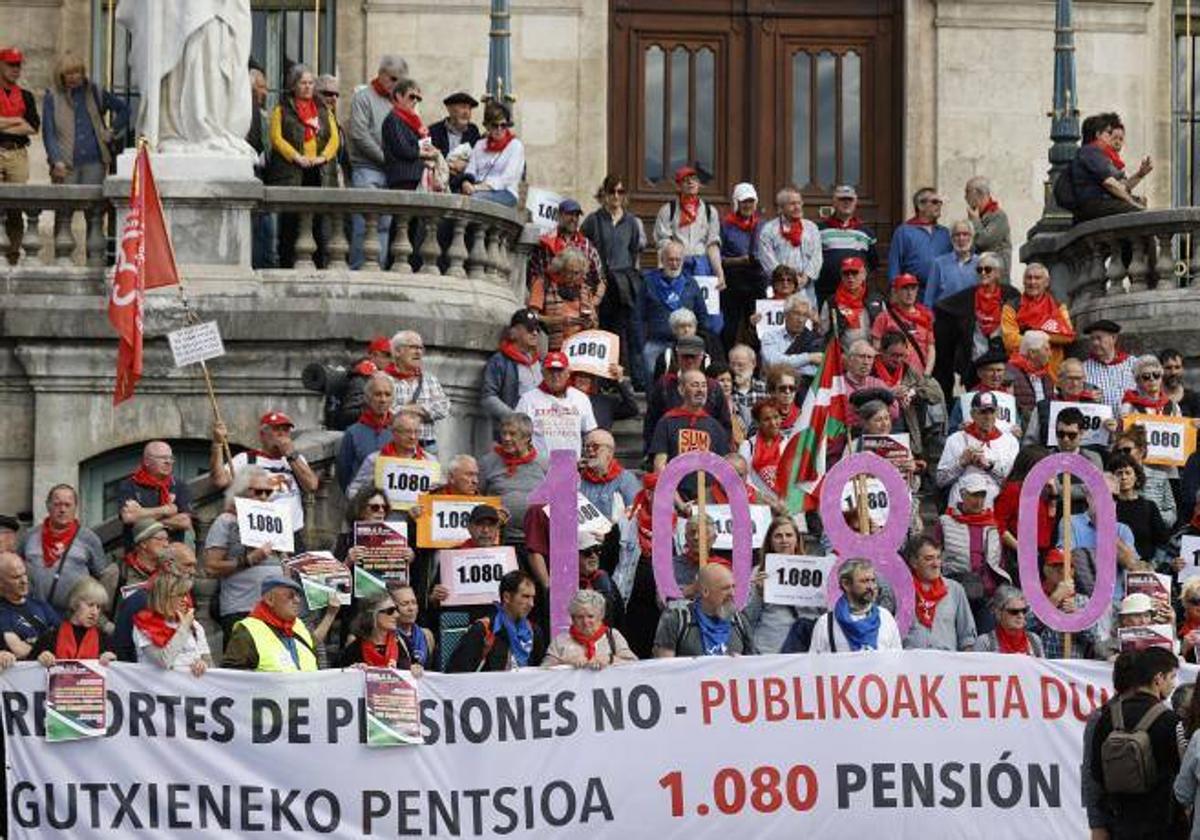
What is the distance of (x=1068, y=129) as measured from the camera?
30.7 meters

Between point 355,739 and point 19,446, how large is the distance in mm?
6839

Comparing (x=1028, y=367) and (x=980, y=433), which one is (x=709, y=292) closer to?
(x=1028, y=367)

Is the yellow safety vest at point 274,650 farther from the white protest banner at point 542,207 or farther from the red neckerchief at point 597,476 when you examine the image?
the white protest banner at point 542,207

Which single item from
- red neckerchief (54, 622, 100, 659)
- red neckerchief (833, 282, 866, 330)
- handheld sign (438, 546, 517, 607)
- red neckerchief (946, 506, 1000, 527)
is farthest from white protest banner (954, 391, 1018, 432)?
red neckerchief (54, 622, 100, 659)

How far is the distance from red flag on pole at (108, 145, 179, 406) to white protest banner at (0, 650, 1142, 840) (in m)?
4.51

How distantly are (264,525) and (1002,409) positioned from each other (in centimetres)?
515

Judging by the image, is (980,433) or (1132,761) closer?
(1132,761)

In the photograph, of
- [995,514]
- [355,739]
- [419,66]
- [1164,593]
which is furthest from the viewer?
[419,66]

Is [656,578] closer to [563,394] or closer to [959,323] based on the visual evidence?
[563,394]

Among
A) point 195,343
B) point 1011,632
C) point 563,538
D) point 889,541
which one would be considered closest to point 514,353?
point 195,343

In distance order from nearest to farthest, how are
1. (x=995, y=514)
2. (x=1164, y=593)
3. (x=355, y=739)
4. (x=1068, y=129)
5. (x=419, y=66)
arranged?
(x=355, y=739)
(x=1164, y=593)
(x=995, y=514)
(x=1068, y=129)
(x=419, y=66)

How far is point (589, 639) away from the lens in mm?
21969

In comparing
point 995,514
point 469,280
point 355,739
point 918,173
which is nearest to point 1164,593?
point 995,514

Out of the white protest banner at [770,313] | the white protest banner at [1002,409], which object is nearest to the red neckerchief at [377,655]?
the white protest banner at [1002,409]
